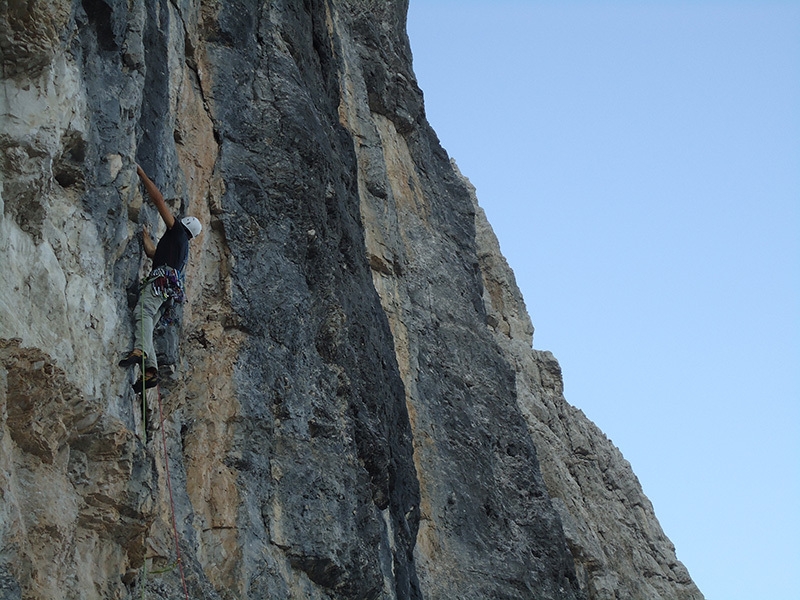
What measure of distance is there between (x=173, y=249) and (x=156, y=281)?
1.28 ft

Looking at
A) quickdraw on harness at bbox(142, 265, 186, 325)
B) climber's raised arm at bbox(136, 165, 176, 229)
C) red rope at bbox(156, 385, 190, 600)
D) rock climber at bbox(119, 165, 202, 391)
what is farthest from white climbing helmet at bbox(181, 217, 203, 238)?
red rope at bbox(156, 385, 190, 600)

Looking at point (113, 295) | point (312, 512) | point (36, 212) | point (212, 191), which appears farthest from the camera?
point (212, 191)

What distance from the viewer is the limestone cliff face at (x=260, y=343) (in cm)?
880

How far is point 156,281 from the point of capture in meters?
10.6

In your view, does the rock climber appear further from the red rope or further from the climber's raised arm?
the red rope

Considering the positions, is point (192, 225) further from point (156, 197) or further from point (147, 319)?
point (147, 319)

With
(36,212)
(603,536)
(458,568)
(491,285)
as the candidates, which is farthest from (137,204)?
(491,285)

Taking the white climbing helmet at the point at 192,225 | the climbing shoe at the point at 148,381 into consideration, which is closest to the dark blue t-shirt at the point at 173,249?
the white climbing helmet at the point at 192,225

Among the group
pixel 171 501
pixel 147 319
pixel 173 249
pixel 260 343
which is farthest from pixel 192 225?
pixel 171 501

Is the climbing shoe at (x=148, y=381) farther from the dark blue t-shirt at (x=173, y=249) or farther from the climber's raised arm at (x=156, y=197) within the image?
the climber's raised arm at (x=156, y=197)

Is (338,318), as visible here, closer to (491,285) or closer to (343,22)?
(343,22)

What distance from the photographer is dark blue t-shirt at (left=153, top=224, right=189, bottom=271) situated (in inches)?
424

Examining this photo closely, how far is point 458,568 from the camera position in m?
16.3

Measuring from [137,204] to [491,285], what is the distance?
1696 centimetres
